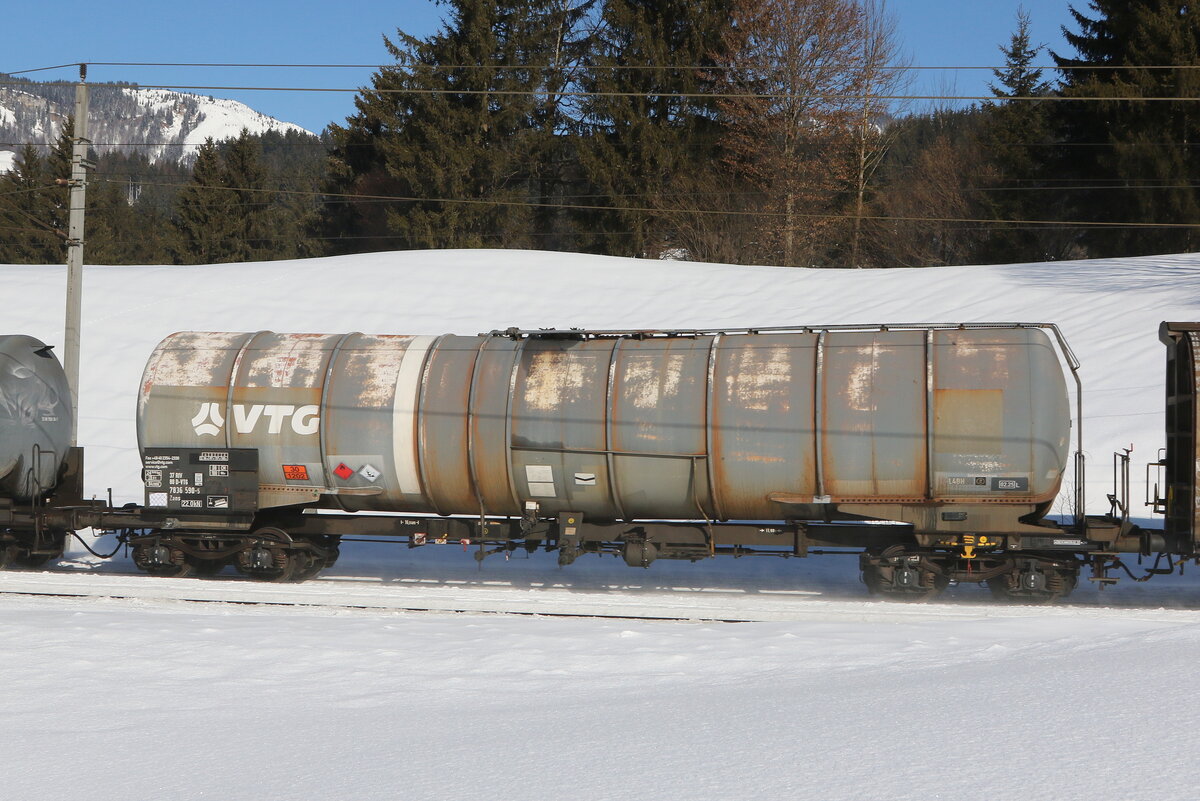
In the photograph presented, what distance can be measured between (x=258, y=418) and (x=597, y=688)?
8090 mm

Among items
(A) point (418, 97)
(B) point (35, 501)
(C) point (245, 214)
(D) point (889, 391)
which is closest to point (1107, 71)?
(A) point (418, 97)

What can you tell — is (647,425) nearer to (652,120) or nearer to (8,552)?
(8,552)

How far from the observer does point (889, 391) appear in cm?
1268

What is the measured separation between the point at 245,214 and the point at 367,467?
5644cm

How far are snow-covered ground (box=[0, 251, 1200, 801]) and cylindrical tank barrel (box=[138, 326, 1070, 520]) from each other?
4.84ft

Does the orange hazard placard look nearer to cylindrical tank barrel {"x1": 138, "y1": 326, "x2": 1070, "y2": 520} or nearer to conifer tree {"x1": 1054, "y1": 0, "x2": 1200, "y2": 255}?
cylindrical tank barrel {"x1": 138, "y1": 326, "x2": 1070, "y2": 520}

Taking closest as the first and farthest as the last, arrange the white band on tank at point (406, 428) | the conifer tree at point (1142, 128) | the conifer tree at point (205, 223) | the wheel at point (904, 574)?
the wheel at point (904, 574) → the white band on tank at point (406, 428) → the conifer tree at point (1142, 128) → the conifer tree at point (205, 223)

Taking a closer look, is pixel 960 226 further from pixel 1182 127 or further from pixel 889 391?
pixel 889 391

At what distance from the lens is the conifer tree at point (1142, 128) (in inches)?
1608

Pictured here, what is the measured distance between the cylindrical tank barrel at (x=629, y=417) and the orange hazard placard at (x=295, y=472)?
23 millimetres

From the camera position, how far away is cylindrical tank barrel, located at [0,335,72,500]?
50.3ft

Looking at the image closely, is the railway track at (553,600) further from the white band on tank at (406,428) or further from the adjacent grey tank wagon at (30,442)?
the white band on tank at (406,428)

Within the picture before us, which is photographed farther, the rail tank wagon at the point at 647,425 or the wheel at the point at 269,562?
the wheel at the point at 269,562

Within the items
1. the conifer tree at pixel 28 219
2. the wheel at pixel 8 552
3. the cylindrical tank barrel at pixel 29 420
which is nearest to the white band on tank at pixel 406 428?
the cylindrical tank barrel at pixel 29 420
